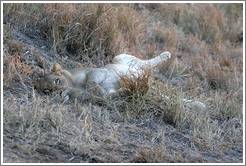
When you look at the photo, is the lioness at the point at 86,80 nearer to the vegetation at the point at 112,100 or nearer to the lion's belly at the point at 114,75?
the lion's belly at the point at 114,75

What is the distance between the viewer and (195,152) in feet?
11.2

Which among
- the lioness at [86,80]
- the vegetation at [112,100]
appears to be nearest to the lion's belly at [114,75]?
the lioness at [86,80]

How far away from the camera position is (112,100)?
162 inches

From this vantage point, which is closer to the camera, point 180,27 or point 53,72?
point 53,72

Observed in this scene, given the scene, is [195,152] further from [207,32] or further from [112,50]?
[207,32]

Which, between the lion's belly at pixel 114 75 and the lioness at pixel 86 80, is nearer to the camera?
the lioness at pixel 86 80

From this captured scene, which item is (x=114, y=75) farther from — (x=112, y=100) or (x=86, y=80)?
(x=112, y=100)

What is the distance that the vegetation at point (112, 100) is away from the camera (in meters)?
3.08

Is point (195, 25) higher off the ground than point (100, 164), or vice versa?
point (195, 25)

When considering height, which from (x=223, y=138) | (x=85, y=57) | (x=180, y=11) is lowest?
(x=223, y=138)

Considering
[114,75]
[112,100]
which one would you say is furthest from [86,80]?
[112,100]

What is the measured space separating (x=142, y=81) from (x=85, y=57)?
1738 mm

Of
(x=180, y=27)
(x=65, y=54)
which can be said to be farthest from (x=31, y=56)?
(x=180, y=27)

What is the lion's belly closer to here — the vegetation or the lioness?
the lioness
